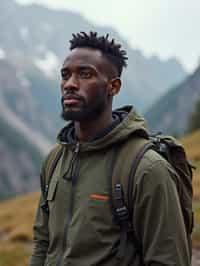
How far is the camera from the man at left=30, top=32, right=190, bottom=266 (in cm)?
462

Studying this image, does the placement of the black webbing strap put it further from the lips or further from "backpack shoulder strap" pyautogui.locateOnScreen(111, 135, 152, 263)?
the lips

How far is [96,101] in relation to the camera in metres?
5.18

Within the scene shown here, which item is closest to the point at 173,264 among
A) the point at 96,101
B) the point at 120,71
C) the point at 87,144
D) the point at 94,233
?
the point at 94,233

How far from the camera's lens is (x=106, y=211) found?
478cm

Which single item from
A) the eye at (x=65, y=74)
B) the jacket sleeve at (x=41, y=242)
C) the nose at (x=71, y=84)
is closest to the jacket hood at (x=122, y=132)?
the nose at (x=71, y=84)

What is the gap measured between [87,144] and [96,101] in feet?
1.58

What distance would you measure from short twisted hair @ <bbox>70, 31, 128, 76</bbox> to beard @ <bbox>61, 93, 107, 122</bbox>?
446 millimetres

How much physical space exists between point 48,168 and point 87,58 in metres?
1.45

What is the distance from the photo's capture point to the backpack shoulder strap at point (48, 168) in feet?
18.7

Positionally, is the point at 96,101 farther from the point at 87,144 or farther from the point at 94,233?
the point at 94,233

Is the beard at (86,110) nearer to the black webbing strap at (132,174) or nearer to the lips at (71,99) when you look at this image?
the lips at (71,99)

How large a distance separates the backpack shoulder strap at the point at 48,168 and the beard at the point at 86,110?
635 mm

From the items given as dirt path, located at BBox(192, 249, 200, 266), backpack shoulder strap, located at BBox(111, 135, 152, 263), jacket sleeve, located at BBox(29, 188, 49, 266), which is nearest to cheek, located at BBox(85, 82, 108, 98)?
backpack shoulder strap, located at BBox(111, 135, 152, 263)

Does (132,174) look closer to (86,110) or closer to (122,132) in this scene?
(122,132)
